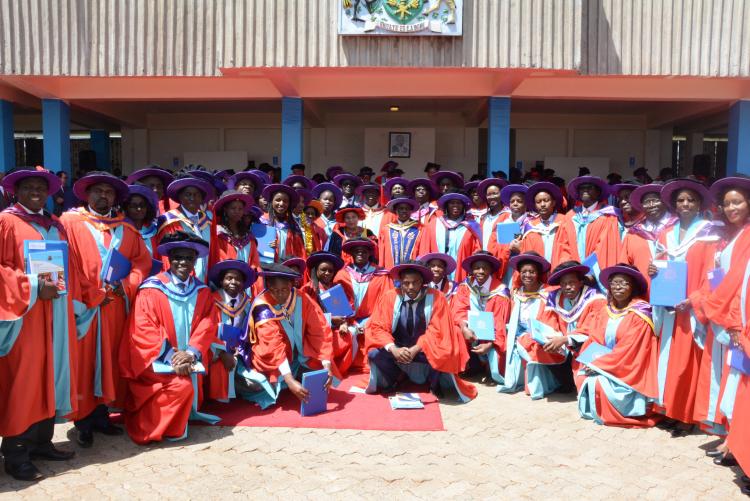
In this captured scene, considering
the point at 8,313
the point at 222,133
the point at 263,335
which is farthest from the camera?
the point at 222,133

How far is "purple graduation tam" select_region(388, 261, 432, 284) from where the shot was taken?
20.1 ft

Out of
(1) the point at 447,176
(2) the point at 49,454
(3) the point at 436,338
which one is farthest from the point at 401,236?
(2) the point at 49,454

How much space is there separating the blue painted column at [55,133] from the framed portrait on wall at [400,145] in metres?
7.53

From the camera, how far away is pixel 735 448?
4.04 meters

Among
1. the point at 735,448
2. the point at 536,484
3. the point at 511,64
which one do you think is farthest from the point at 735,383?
the point at 511,64

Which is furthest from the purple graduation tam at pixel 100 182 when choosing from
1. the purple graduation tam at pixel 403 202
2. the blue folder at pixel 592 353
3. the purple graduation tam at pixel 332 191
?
the blue folder at pixel 592 353

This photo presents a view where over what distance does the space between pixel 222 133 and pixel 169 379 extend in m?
13.1

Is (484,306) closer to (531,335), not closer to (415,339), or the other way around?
(531,335)

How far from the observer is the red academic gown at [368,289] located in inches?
278

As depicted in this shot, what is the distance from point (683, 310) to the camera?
16.4ft

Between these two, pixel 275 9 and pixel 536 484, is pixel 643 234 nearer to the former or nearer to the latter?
pixel 536 484

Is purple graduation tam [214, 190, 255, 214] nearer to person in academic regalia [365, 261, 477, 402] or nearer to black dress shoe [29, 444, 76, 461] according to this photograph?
person in academic regalia [365, 261, 477, 402]

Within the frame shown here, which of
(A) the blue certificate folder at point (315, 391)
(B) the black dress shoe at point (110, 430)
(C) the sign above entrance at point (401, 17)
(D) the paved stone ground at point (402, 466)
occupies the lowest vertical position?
(D) the paved stone ground at point (402, 466)

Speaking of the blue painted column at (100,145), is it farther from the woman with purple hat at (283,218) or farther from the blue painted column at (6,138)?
the woman with purple hat at (283,218)
